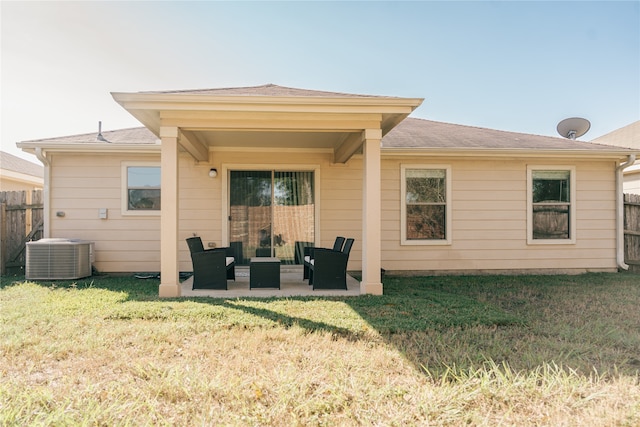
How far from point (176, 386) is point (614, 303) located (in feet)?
18.4

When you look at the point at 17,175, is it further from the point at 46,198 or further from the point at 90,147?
the point at 90,147

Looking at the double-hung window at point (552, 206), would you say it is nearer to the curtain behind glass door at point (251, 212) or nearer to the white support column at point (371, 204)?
the white support column at point (371, 204)

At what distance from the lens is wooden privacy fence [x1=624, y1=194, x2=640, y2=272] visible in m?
8.41

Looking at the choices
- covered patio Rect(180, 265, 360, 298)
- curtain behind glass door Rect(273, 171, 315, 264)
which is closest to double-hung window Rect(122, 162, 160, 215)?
covered patio Rect(180, 265, 360, 298)

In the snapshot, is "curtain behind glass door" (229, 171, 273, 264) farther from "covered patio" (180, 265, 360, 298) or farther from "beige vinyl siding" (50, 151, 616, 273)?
"covered patio" (180, 265, 360, 298)

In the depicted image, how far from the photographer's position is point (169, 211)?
208 inches

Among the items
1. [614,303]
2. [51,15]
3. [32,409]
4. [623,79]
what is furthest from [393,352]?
[623,79]

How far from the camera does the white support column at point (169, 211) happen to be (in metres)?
5.24

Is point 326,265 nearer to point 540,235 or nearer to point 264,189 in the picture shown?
point 264,189

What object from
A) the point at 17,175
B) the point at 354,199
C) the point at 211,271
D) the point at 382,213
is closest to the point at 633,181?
the point at 382,213

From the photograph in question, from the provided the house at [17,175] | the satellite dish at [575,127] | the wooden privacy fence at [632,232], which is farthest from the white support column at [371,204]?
the house at [17,175]

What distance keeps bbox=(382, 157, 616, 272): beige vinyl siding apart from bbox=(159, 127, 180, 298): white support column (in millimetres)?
4011

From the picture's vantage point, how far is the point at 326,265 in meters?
5.86

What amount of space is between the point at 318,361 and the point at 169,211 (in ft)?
10.7
